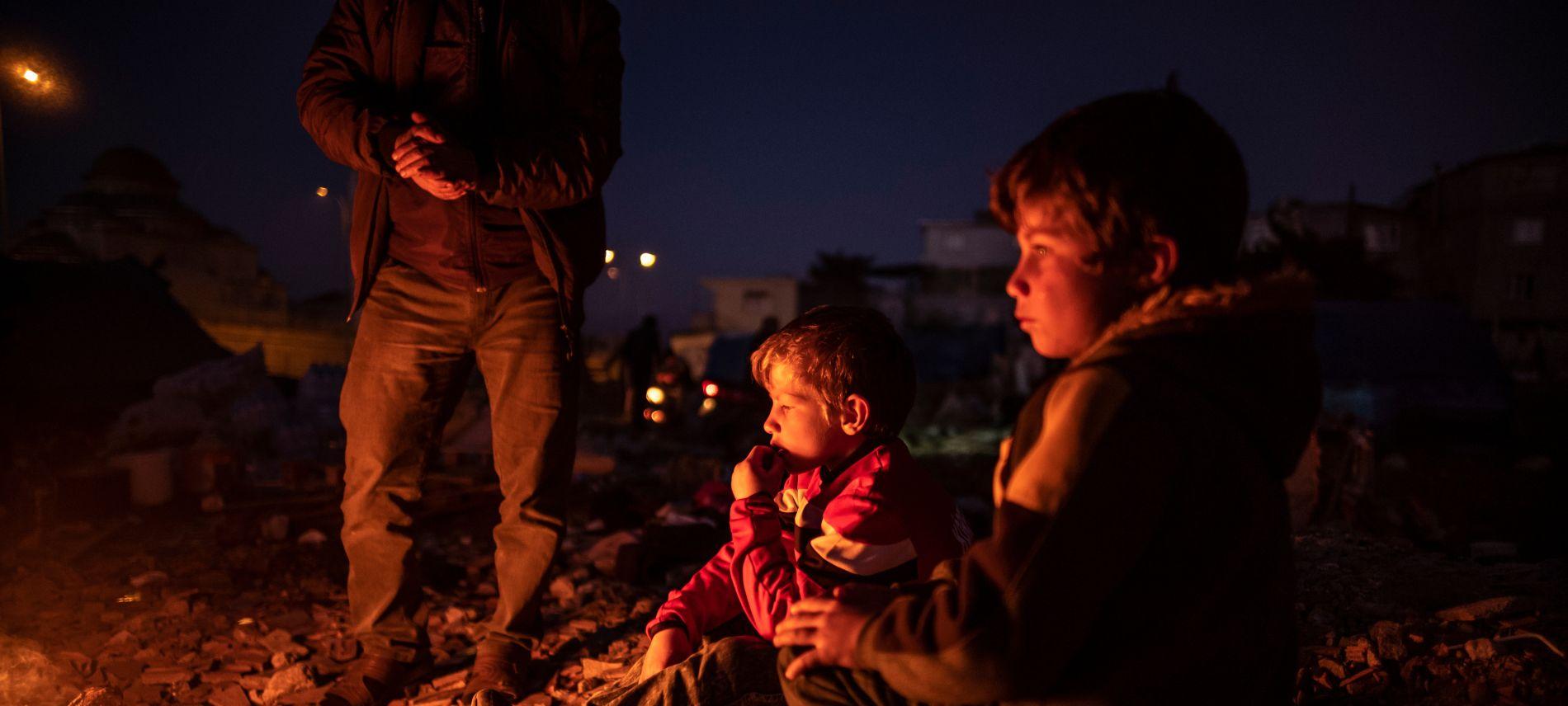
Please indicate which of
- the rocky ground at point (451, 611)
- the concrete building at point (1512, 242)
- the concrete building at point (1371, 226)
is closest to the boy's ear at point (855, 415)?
the rocky ground at point (451, 611)

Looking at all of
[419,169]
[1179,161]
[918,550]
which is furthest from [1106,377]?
[419,169]

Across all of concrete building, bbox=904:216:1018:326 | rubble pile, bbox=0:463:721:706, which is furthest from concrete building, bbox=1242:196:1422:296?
rubble pile, bbox=0:463:721:706

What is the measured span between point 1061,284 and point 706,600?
130 cm

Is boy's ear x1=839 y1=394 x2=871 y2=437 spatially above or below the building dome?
below

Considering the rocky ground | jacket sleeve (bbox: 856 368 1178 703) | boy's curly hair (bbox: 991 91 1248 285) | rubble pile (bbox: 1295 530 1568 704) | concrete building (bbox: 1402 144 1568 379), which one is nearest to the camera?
jacket sleeve (bbox: 856 368 1178 703)

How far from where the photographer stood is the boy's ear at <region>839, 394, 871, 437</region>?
2.03 meters

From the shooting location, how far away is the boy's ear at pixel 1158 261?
1187mm

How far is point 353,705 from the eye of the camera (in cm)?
274

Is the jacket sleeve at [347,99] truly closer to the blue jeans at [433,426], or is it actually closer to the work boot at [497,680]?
the blue jeans at [433,426]

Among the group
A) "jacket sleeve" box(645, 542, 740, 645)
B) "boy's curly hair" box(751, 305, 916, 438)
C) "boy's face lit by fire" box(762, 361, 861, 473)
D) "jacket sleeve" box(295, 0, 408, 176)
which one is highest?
"jacket sleeve" box(295, 0, 408, 176)

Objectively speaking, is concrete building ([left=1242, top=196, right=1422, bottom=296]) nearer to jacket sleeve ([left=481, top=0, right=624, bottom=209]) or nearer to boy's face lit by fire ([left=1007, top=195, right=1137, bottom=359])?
jacket sleeve ([left=481, top=0, right=624, bottom=209])

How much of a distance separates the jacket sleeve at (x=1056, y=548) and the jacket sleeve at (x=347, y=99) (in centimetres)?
241

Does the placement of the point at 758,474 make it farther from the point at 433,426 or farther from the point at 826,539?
the point at 433,426

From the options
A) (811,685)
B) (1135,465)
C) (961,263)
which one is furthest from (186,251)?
(1135,465)
